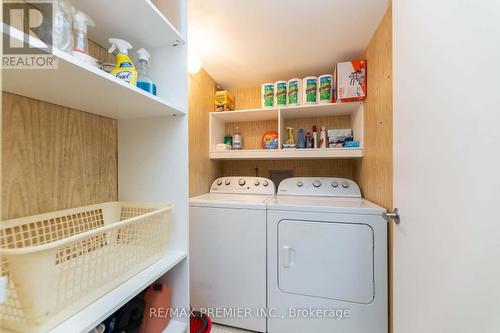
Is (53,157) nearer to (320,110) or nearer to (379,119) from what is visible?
(379,119)

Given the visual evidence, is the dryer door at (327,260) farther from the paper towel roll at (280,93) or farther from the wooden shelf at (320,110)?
the paper towel roll at (280,93)

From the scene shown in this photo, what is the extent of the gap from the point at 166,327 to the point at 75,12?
1.27 meters

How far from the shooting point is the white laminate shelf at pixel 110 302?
1.68 feet

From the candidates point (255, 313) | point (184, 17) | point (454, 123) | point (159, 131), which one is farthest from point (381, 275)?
point (184, 17)

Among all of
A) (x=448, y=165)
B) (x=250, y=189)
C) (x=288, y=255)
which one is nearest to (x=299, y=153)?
(x=250, y=189)

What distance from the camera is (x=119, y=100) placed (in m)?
0.76

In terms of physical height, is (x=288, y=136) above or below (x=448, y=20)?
below

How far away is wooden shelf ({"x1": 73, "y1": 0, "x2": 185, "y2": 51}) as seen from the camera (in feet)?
2.35

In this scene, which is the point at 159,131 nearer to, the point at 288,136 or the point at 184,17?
the point at 184,17

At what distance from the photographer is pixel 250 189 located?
206 centimetres

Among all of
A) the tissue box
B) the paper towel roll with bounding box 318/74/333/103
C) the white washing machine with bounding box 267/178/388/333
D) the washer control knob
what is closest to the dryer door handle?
the white washing machine with bounding box 267/178/388/333

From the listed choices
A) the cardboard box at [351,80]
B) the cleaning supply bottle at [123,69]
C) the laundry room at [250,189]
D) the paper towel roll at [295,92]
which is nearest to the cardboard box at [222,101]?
the laundry room at [250,189]

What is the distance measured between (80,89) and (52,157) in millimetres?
317

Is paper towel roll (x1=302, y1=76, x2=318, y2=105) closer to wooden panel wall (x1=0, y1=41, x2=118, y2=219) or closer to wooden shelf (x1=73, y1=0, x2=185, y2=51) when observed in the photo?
wooden shelf (x1=73, y1=0, x2=185, y2=51)
